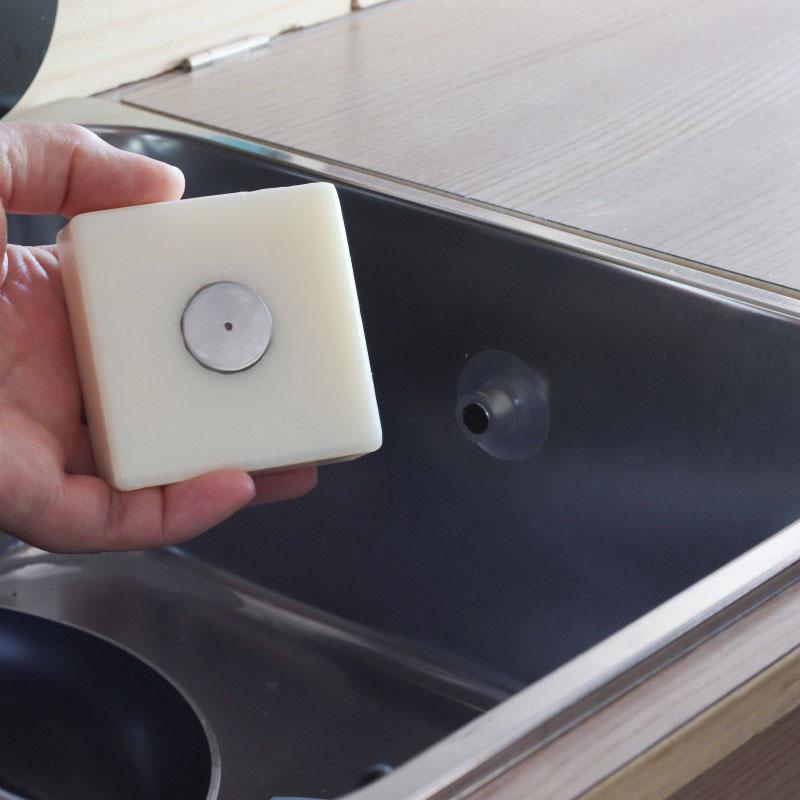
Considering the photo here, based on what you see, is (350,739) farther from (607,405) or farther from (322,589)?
(607,405)

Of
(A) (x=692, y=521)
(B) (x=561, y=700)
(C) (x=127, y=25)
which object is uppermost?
(C) (x=127, y=25)

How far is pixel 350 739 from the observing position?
728 millimetres

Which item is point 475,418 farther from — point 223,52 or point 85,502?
point 223,52

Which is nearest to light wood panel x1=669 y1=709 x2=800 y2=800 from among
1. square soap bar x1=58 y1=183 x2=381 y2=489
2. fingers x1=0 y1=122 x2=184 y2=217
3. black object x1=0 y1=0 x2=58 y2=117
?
square soap bar x1=58 y1=183 x2=381 y2=489

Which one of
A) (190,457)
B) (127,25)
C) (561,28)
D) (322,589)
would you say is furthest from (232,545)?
(561,28)

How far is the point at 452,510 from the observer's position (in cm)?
77

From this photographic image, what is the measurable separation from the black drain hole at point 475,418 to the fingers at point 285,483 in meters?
0.12

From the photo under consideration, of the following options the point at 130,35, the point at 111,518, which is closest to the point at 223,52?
the point at 130,35

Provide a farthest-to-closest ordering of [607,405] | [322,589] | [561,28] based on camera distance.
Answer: [561,28] → [322,589] → [607,405]

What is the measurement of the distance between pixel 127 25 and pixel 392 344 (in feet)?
1.22

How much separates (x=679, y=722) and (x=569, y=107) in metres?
0.59

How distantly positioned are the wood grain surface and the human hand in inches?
8.3

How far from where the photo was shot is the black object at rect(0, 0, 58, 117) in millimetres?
856

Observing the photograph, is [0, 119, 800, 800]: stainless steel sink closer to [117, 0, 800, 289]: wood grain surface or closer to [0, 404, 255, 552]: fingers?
[117, 0, 800, 289]: wood grain surface
